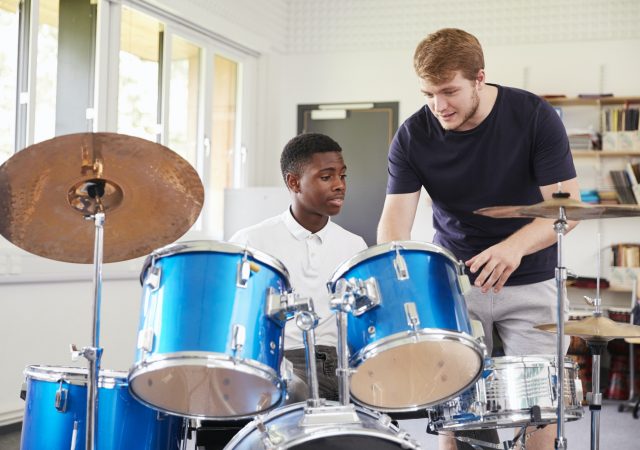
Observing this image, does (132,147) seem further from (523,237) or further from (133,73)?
(133,73)

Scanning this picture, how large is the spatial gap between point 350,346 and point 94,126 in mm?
3089

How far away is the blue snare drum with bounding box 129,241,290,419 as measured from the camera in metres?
1.72

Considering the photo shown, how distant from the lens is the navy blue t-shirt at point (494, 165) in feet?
7.50

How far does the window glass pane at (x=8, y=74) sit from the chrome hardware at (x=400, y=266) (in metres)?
2.91

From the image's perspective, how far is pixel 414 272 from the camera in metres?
1.82

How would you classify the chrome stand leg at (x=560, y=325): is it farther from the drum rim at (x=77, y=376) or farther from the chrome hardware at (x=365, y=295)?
the drum rim at (x=77, y=376)

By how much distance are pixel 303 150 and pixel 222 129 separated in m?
3.28

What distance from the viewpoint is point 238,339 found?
173cm

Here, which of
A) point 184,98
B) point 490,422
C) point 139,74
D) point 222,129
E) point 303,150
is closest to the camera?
point 490,422

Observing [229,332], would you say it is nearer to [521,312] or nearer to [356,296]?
[356,296]

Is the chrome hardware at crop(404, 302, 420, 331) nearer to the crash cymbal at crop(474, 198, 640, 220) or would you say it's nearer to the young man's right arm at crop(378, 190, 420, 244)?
the crash cymbal at crop(474, 198, 640, 220)

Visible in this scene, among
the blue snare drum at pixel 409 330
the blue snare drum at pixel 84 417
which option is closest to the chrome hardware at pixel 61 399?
the blue snare drum at pixel 84 417

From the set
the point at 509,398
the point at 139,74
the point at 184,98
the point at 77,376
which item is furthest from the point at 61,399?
the point at 184,98

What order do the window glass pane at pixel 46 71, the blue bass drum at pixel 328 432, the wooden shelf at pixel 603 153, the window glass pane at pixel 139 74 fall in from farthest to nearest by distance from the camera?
the wooden shelf at pixel 603 153, the window glass pane at pixel 139 74, the window glass pane at pixel 46 71, the blue bass drum at pixel 328 432
